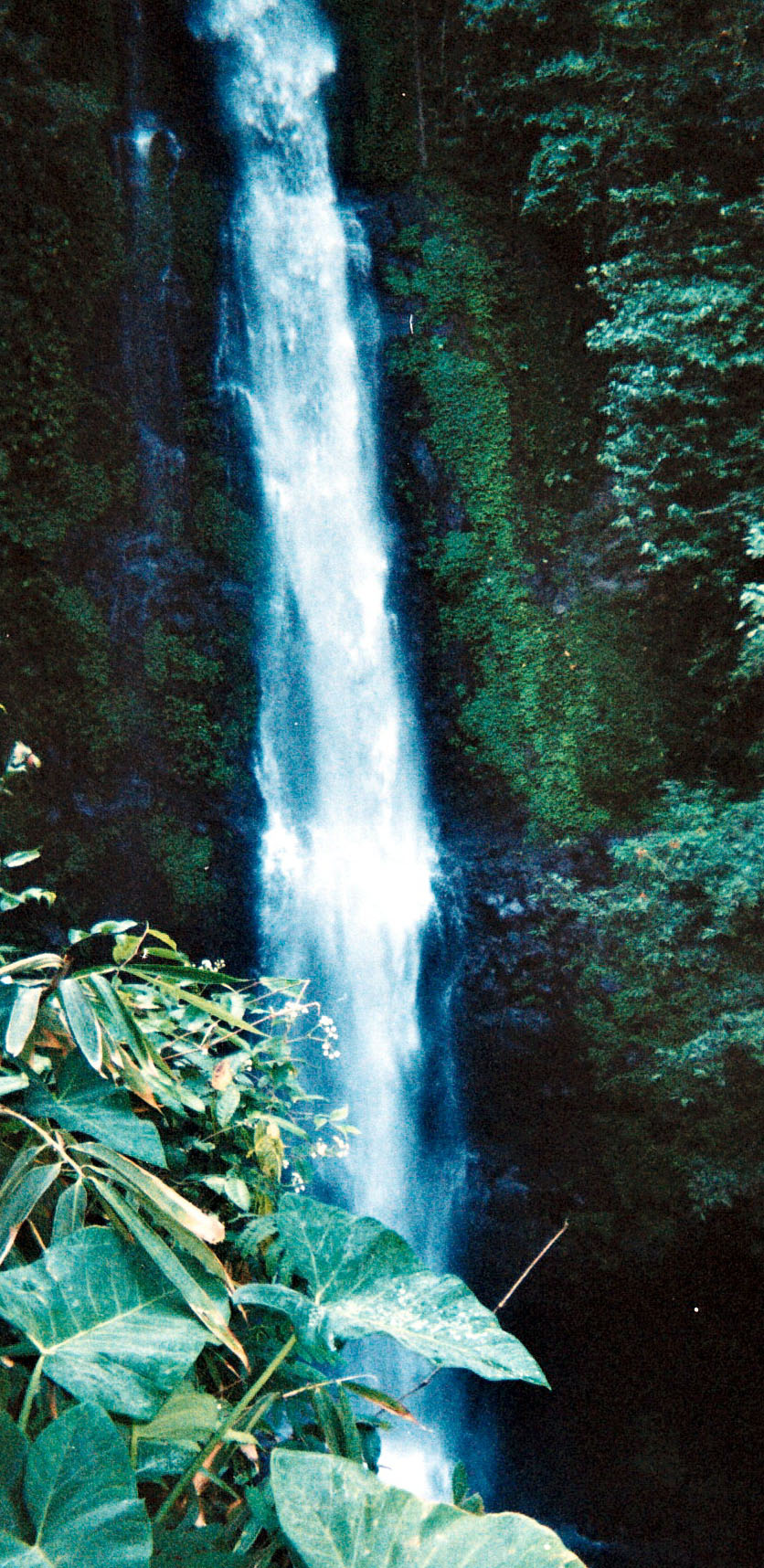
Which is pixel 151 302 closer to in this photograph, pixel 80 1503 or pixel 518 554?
pixel 518 554

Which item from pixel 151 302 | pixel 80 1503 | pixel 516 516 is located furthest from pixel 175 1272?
pixel 151 302

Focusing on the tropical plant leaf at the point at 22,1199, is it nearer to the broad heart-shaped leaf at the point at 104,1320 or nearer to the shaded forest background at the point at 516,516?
the broad heart-shaped leaf at the point at 104,1320

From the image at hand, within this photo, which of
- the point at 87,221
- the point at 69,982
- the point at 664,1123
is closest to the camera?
the point at 69,982

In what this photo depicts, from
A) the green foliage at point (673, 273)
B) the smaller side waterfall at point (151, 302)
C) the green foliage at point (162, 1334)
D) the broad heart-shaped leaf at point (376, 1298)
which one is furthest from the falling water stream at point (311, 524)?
the broad heart-shaped leaf at point (376, 1298)

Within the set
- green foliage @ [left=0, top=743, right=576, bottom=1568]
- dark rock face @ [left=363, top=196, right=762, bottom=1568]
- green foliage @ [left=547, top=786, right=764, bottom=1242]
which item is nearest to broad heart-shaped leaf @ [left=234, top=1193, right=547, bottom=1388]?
green foliage @ [left=0, top=743, right=576, bottom=1568]

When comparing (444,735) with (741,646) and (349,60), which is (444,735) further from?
(349,60)

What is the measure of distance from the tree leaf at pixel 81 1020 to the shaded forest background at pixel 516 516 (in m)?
4.18

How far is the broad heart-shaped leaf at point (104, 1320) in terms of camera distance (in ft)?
1.68

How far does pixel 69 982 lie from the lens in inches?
27.5

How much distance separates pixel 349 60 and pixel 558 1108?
24.5 ft

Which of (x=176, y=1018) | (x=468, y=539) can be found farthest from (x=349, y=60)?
(x=176, y=1018)

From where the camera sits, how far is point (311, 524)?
18.4 ft

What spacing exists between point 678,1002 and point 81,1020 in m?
4.50

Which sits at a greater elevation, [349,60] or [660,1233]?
[349,60]
